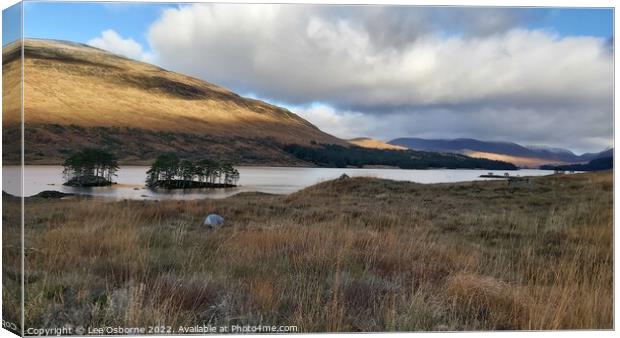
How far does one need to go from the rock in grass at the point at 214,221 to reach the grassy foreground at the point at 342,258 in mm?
94

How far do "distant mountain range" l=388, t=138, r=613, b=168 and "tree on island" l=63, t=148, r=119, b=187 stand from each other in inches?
125

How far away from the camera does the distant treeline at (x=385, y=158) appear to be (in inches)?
232

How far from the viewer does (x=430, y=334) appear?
16.0 feet

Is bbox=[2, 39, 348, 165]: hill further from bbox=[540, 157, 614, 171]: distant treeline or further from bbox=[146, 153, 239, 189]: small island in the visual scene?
bbox=[540, 157, 614, 171]: distant treeline

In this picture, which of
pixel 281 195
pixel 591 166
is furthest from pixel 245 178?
pixel 591 166

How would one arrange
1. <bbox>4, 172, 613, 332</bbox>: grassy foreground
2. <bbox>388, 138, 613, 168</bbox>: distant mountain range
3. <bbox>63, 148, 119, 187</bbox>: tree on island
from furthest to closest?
<bbox>388, 138, 613, 168</bbox>: distant mountain range
<bbox>63, 148, 119, 187</bbox>: tree on island
<bbox>4, 172, 613, 332</bbox>: grassy foreground

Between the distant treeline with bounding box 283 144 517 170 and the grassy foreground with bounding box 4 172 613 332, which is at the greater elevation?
the distant treeline with bounding box 283 144 517 170

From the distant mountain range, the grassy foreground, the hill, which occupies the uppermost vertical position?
the hill

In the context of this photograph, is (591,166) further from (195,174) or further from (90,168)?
(90,168)

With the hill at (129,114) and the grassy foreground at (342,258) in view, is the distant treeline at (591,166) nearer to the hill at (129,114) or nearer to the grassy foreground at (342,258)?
the grassy foreground at (342,258)

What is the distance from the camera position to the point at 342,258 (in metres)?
5.27

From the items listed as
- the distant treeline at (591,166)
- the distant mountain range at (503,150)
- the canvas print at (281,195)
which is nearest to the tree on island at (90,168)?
the canvas print at (281,195)

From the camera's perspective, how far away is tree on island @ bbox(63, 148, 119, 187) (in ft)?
16.9

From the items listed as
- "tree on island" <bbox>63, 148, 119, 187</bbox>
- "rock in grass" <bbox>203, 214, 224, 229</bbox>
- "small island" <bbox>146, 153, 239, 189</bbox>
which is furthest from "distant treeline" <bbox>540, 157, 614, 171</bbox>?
"tree on island" <bbox>63, 148, 119, 187</bbox>
